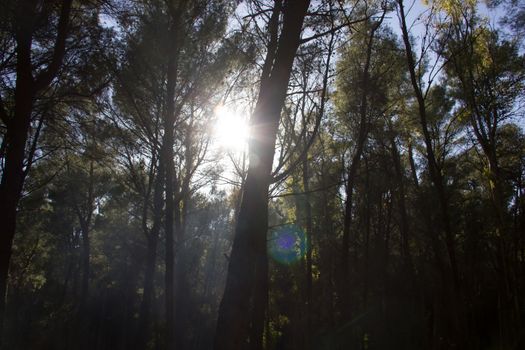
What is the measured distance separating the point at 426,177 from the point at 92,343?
1924cm

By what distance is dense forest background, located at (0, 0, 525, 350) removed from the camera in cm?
596

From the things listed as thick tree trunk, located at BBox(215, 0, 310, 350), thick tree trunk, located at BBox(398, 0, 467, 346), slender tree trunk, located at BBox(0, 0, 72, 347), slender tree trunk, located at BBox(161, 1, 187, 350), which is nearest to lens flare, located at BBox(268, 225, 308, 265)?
thick tree trunk, located at BBox(398, 0, 467, 346)

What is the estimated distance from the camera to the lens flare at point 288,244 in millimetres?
15555

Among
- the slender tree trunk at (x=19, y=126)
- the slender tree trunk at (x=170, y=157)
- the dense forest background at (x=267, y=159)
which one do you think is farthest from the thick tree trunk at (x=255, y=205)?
the slender tree trunk at (x=19, y=126)

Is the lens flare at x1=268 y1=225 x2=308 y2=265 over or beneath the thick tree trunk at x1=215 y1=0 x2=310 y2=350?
over

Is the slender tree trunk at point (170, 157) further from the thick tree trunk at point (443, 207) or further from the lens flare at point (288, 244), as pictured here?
the thick tree trunk at point (443, 207)

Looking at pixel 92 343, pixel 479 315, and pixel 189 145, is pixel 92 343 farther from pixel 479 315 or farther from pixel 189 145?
pixel 479 315

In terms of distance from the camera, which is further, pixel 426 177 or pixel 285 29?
pixel 426 177

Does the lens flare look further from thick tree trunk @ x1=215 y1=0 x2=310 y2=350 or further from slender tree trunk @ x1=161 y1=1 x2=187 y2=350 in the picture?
thick tree trunk @ x1=215 y1=0 x2=310 y2=350

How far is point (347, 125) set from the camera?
13508mm

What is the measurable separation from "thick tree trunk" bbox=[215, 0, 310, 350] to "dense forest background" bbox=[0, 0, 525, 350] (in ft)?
0.05

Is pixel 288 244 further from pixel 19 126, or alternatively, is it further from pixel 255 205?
pixel 255 205

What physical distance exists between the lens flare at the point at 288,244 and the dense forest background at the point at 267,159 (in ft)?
0.35

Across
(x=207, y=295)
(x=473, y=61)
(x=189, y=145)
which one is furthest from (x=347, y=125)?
(x=207, y=295)
